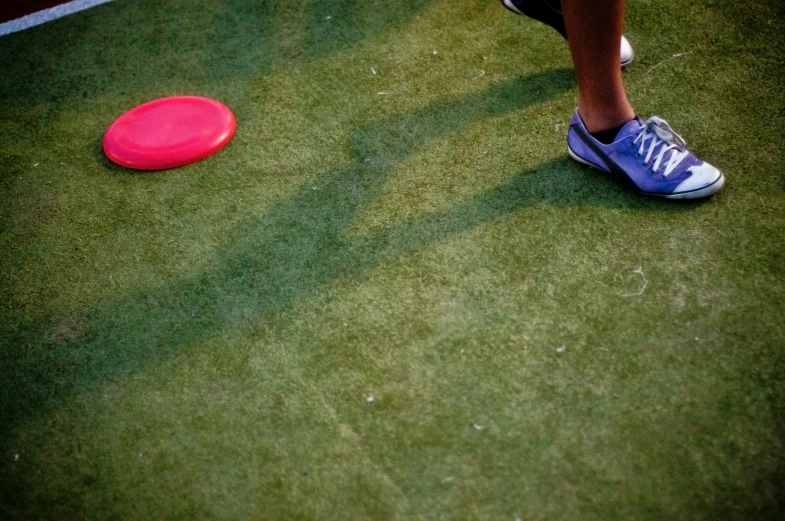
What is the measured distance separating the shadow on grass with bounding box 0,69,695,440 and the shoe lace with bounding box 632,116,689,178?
10 centimetres

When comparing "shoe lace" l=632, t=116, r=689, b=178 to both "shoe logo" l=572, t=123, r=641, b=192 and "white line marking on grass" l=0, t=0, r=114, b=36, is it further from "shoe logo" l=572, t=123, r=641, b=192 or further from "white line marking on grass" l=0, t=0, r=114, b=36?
"white line marking on grass" l=0, t=0, r=114, b=36

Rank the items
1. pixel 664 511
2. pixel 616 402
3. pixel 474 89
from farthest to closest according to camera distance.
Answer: pixel 474 89, pixel 616 402, pixel 664 511

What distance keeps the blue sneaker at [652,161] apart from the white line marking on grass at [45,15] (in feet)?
6.81

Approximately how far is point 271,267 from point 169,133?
2.12 feet

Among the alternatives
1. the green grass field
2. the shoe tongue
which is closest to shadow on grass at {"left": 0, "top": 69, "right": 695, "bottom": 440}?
the green grass field

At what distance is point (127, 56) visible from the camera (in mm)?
2264

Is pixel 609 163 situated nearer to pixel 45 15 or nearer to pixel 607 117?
pixel 607 117

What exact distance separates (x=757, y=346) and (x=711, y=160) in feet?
1.93

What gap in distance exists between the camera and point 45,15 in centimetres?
248

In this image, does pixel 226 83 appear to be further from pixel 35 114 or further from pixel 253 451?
pixel 253 451

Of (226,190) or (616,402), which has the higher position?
(226,190)

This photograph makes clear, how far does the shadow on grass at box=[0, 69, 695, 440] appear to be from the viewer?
144cm

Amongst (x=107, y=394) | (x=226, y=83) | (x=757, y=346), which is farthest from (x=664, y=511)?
(x=226, y=83)

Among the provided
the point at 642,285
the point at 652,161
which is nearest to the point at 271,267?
the point at 642,285
